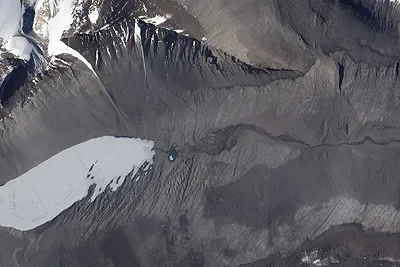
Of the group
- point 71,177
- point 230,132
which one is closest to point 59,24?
point 71,177

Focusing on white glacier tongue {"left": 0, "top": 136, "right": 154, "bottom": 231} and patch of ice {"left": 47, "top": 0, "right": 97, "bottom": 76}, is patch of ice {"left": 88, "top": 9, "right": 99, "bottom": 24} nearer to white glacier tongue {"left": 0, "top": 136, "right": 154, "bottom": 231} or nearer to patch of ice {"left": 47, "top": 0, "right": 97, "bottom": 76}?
patch of ice {"left": 47, "top": 0, "right": 97, "bottom": 76}

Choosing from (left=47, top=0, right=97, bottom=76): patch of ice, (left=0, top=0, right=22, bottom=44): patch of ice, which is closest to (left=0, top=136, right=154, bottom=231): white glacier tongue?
(left=47, top=0, right=97, bottom=76): patch of ice

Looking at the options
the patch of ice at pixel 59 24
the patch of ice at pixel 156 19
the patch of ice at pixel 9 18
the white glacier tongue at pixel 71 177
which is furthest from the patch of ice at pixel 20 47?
the patch of ice at pixel 156 19

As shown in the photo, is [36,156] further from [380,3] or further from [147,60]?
[380,3]

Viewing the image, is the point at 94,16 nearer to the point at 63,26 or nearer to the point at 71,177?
the point at 63,26

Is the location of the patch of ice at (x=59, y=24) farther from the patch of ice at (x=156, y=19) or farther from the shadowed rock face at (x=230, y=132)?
the patch of ice at (x=156, y=19)
